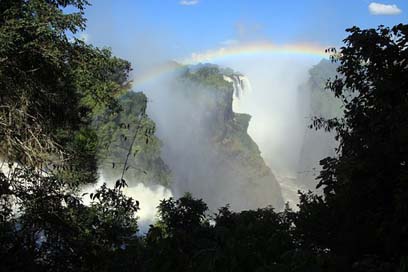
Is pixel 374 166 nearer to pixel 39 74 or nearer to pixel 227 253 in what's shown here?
pixel 227 253

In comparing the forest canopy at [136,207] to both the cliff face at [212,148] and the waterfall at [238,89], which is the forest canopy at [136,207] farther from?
the waterfall at [238,89]

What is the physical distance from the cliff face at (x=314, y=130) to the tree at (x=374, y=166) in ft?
268

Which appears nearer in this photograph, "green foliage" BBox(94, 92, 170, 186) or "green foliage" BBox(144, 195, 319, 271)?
"green foliage" BBox(144, 195, 319, 271)

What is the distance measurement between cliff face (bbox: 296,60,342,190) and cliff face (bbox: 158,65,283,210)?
14.2 m

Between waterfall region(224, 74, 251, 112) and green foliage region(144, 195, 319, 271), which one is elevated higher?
waterfall region(224, 74, 251, 112)

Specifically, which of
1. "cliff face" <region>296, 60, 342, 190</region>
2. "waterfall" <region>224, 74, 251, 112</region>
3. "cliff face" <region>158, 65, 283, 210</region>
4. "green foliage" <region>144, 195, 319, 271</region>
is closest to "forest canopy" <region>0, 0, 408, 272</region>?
"green foliage" <region>144, 195, 319, 271</region>

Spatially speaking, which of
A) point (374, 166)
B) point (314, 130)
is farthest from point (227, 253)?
point (314, 130)

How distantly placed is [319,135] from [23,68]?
318ft

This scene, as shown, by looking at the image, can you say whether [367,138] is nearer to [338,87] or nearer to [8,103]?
[338,87]

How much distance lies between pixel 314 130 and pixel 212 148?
2869cm

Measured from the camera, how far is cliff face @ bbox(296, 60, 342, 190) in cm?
→ 9490

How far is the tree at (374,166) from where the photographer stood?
4348 mm

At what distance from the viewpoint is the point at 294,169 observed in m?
103

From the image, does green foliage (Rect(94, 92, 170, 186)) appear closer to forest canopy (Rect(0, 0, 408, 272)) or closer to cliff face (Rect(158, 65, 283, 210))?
cliff face (Rect(158, 65, 283, 210))
